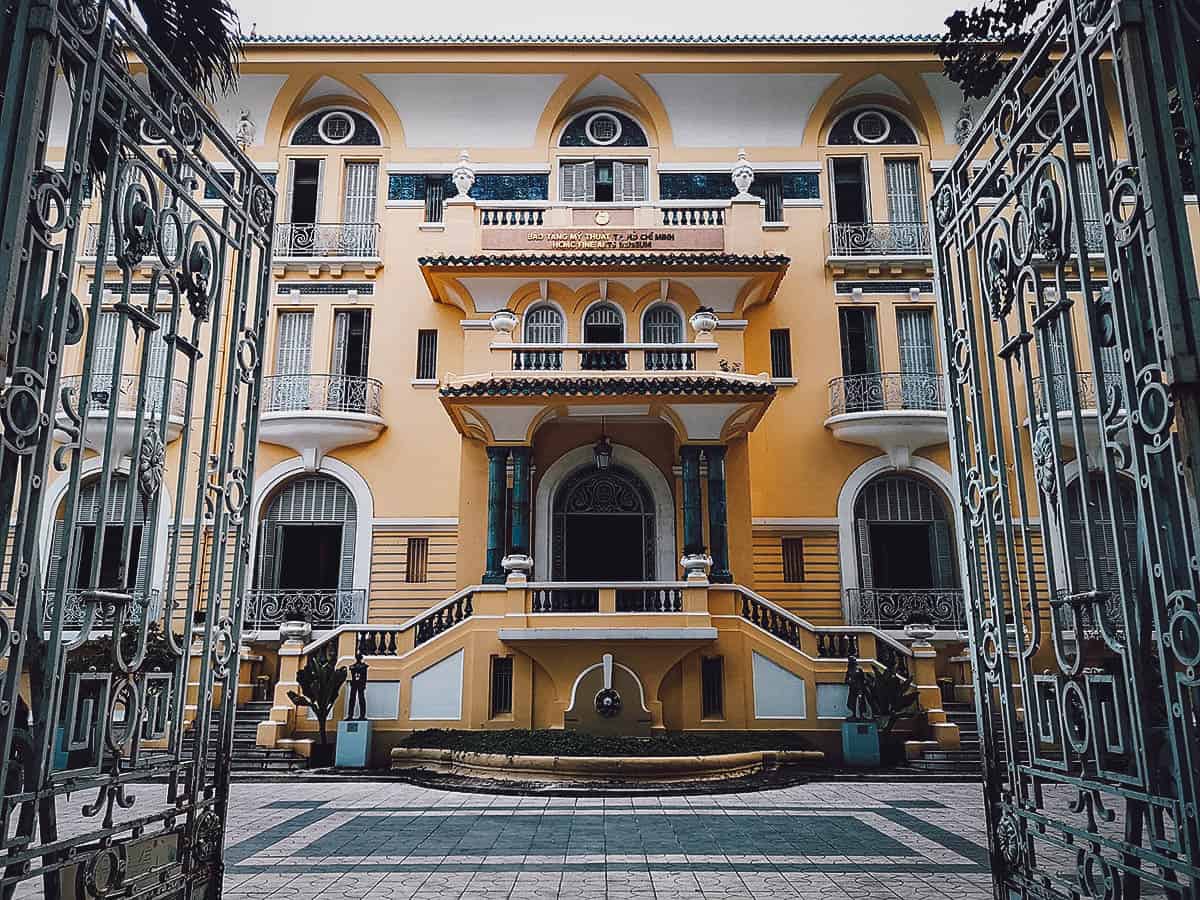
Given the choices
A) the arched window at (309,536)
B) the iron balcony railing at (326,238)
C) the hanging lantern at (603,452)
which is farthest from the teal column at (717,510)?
the iron balcony railing at (326,238)

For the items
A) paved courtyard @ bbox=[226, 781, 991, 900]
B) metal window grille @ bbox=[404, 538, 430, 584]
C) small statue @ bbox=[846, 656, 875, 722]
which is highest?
metal window grille @ bbox=[404, 538, 430, 584]

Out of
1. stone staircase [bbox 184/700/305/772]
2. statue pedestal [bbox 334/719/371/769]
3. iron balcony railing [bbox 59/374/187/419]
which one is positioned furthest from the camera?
iron balcony railing [bbox 59/374/187/419]

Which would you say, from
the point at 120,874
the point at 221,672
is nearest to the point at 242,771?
the point at 221,672

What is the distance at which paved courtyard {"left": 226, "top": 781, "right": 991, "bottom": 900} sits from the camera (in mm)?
6172

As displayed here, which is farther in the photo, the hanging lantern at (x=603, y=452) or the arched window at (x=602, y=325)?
the arched window at (x=602, y=325)

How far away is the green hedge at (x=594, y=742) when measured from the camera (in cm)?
1259

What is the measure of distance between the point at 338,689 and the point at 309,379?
7.68 m

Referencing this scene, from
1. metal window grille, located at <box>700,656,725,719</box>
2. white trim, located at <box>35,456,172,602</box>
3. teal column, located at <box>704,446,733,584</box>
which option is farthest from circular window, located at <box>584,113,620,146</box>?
metal window grille, located at <box>700,656,725,719</box>

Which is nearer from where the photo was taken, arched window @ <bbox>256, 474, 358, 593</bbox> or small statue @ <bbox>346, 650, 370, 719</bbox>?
small statue @ <bbox>346, 650, 370, 719</bbox>

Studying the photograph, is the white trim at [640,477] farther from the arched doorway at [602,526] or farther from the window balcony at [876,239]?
the window balcony at [876,239]

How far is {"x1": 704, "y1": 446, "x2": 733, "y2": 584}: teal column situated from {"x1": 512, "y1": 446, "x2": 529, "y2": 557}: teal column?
3.25 metres

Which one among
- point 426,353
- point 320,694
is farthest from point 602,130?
point 320,694

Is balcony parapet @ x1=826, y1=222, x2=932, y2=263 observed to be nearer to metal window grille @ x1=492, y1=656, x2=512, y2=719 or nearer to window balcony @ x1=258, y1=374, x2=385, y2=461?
window balcony @ x1=258, y1=374, x2=385, y2=461

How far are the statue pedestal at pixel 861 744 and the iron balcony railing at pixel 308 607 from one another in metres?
9.50
